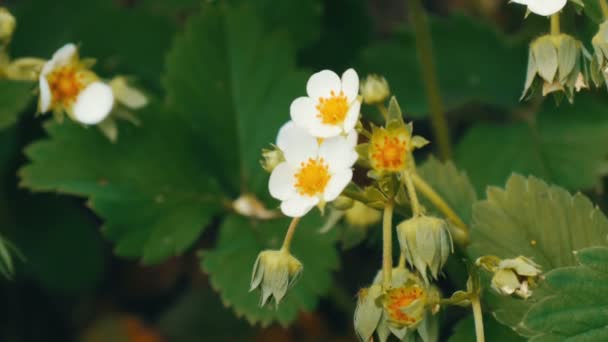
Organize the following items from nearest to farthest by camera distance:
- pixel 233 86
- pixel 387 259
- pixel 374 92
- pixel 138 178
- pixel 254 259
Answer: pixel 387 259, pixel 374 92, pixel 254 259, pixel 138 178, pixel 233 86

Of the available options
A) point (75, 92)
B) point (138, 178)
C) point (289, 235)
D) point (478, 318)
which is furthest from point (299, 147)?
point (138, 178)

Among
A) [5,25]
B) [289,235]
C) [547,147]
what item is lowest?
[547,147]

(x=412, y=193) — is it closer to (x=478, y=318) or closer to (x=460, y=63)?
(x=478, y=318)

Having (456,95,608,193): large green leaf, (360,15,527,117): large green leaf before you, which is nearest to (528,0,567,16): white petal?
(456,95,608,193): large green leaf

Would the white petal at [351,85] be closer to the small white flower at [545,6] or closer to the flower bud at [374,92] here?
the flower bud at [374,92]

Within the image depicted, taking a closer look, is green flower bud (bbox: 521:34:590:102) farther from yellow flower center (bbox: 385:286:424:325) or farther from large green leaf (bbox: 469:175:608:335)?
yellow flower center (bbox: 385:286:424:325)

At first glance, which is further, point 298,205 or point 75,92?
point 75,92
